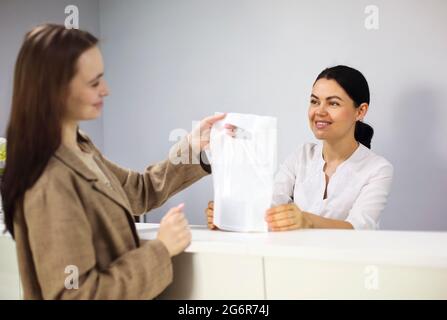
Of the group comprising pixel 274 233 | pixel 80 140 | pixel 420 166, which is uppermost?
pixel 80 140

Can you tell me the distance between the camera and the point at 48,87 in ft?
2.60

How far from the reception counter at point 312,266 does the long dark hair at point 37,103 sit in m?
0.28

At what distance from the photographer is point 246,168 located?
3.17 feet

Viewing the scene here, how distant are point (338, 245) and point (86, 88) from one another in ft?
1.66

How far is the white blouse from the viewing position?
1.62m

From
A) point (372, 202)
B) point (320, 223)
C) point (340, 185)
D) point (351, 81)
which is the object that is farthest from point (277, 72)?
point (320, 223)

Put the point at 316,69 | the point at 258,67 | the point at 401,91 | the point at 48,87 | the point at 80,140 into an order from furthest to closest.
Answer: the point at 258,67 < the point at 316,69 < the point at 401,91 < the point at 80,140 < the point at 48,87

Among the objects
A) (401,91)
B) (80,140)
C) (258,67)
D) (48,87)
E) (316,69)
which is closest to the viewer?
(48,87)

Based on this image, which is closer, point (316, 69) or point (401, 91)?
point (401, 91)

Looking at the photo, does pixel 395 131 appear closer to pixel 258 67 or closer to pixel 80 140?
pixel 258 67

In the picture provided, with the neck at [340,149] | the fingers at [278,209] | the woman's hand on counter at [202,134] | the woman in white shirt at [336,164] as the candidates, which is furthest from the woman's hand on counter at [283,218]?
the neck at [340,149]

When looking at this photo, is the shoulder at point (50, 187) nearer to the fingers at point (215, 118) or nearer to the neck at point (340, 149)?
the fingers at point (215, 118)

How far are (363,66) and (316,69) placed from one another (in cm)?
26
